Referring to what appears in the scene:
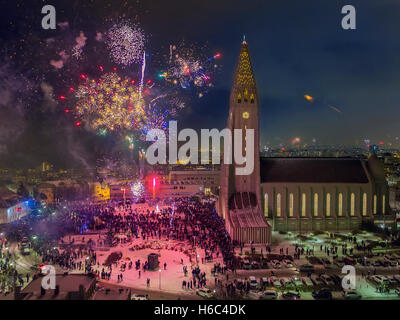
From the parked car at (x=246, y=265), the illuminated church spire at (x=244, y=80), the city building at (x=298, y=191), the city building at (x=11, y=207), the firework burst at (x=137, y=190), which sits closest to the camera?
the parked car at (x=246, y=265)

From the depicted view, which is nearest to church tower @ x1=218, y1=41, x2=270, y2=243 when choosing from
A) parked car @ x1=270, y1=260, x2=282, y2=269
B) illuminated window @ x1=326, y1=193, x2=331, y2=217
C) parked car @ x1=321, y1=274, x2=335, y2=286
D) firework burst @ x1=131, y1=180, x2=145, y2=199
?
illuminated window @ x1=326, y1=193, x2=331, y2=217

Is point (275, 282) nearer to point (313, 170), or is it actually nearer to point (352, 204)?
point (352, 204)

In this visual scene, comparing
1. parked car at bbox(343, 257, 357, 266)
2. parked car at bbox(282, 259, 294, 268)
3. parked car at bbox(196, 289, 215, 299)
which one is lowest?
parked car at bbox(196, 289, 215, 299)

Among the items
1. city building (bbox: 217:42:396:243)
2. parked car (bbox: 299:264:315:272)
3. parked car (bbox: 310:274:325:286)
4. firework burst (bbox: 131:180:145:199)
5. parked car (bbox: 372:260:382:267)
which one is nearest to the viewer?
parked car (bbox: 310:274:325:286)

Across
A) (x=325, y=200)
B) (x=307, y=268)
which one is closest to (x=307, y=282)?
(x=307, y=268)

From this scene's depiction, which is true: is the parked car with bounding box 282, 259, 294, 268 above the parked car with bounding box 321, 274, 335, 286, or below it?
above

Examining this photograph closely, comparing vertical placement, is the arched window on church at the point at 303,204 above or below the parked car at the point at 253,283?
above

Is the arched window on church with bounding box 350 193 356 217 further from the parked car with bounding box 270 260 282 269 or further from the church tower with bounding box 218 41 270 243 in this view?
the parked car with bounding box 270 260 282 269

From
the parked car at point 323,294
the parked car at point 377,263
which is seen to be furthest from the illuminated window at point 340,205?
the parked car at point 323,294

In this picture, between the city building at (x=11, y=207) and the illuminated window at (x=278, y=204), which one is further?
the city building at (x=11, y=207)

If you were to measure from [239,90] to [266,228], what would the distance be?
19.2 metres

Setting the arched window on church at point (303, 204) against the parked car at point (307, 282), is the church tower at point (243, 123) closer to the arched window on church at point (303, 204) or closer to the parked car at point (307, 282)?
the arched window on church at point (303, 204)
